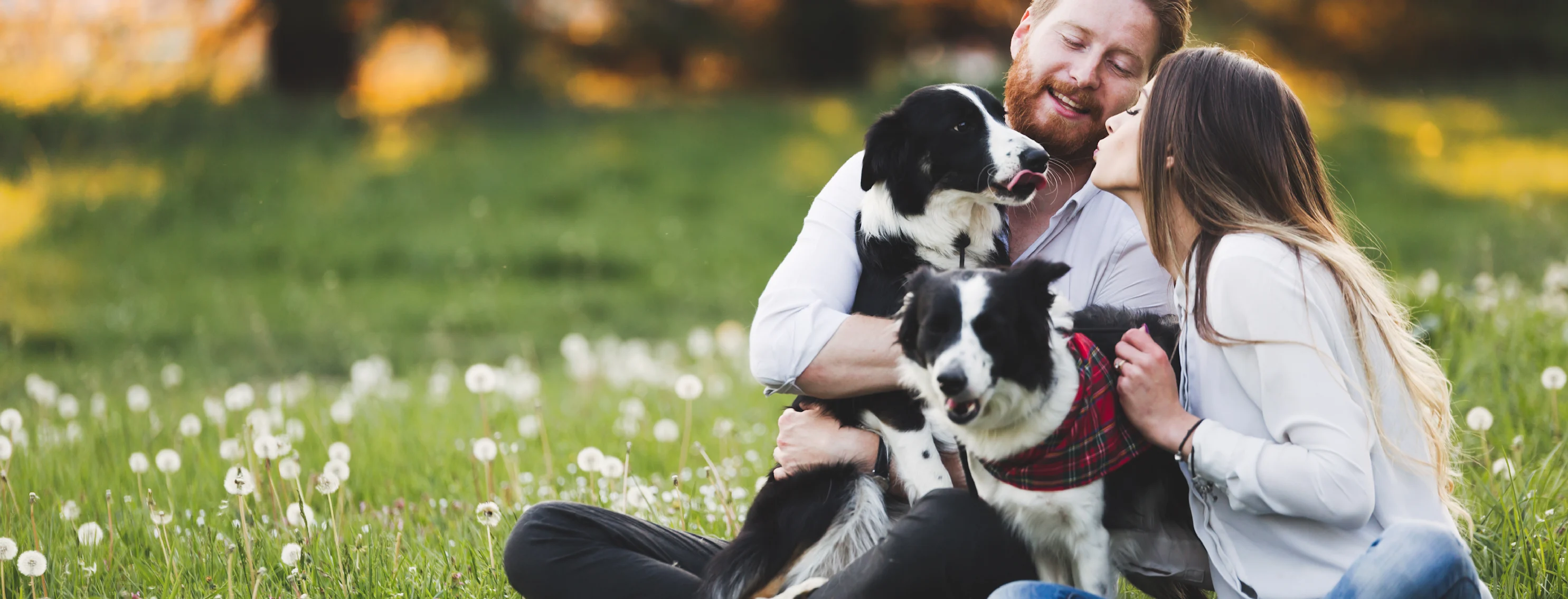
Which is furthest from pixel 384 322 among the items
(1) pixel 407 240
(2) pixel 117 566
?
(2) pixel 117 566

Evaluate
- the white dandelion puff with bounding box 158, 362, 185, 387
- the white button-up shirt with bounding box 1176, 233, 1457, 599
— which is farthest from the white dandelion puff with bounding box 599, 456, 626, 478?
the white dandelion puff with bounding box 158, 362, 185, 387

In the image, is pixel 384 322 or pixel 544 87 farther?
pixel 544 87

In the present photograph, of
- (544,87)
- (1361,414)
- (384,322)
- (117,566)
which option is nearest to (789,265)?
(1361,414)

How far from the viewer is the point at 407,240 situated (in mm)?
11359

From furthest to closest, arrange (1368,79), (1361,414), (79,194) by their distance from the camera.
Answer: (1368,79)
(79,194)
(1361,414)

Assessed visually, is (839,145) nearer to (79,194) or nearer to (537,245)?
(537,245)

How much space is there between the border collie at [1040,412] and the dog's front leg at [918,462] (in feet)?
0.69

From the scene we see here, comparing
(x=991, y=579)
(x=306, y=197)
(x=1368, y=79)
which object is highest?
(x=991, y=579)

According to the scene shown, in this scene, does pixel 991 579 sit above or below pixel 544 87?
above

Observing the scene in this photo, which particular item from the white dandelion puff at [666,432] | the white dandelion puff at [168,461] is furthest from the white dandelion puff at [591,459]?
the white dandelion puff at [168,461]

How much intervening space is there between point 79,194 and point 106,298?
198 cm

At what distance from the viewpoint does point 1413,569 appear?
2.24 meters

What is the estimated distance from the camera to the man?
8.73 ft

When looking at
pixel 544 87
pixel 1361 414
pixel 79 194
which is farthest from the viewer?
pixel 544 87
